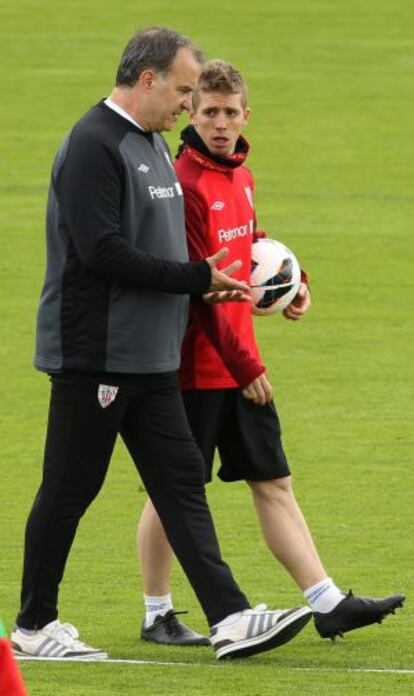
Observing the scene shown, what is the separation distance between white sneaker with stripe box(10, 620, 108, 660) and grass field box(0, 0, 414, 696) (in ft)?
0.31

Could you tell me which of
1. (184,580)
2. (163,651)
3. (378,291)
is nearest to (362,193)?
(378,291)

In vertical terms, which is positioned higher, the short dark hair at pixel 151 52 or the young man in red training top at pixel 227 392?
the short dark hair at pixel 151 52

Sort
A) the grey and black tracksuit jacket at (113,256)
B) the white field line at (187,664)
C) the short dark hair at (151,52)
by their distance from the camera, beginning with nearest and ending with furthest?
the grey and black tracksuit jacket at (113,256) → the short dark hair at (151,52) → the white field line at (187,664)

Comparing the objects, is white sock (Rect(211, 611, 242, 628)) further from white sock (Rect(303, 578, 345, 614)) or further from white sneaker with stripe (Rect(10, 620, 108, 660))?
white sock (Rect(303, 578, 345, 614))

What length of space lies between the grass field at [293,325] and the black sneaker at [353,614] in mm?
75

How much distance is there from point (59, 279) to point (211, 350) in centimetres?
83

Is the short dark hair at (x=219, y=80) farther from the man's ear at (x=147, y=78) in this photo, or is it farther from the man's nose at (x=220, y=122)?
the man's ear at (x=147, y=78)

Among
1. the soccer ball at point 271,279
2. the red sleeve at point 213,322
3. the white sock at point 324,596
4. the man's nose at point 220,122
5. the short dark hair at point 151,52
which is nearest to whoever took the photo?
the short dark hair at point 151,52

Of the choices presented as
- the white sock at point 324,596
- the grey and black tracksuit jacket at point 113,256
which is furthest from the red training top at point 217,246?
the white sock at point 324,596

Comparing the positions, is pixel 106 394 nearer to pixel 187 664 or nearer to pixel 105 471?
pixel 105 471

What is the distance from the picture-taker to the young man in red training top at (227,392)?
7945mm

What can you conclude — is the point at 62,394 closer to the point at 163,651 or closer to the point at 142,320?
the point at 142,320

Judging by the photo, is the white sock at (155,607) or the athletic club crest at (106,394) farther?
the white sock at (155,607)

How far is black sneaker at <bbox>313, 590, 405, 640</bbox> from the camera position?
8047mm
